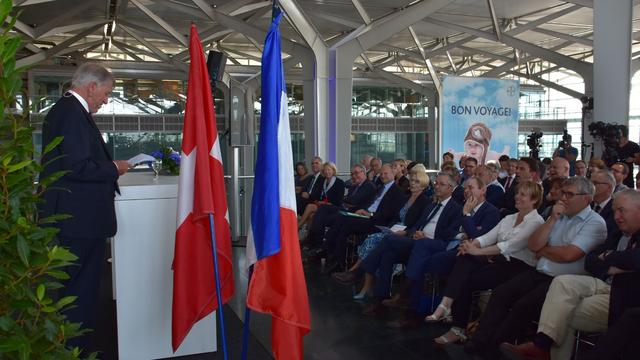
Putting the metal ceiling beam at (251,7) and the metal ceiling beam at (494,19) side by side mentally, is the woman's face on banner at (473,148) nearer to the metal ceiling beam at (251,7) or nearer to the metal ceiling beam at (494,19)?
the metal ceiling beam at (494,19)

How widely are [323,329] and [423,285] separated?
944mm

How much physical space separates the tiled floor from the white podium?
0.79ft

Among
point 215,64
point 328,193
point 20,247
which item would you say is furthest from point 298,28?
point 20,247

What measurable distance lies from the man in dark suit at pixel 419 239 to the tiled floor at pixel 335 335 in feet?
1.04

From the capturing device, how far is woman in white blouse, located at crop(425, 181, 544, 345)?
400 centimetres

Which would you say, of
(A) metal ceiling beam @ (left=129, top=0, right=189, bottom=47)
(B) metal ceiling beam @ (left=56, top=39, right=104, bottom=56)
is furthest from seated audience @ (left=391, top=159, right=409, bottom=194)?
(B) metal ceiling beam @ (left=56, top=39, right=104, bottom=56)

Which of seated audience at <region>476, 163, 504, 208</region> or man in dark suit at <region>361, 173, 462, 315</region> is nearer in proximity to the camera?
man in dark suit at <region>361, 173, 462, 315</region>

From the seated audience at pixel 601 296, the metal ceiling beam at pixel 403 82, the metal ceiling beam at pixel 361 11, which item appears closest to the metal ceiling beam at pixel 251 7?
the metal ceiling beam at pixel 361 11

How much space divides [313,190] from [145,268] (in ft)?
16.3

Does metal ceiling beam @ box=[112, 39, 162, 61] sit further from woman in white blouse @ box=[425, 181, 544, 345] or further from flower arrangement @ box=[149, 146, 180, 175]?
woman in white blouse @ box=[425, 181, 544, 345]

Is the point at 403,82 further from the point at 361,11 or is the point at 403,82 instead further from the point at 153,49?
the point at 361,11

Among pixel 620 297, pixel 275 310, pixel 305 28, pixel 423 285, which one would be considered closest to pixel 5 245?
pixel 275 310

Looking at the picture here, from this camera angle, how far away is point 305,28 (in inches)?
422

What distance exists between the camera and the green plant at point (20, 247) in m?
1.30
